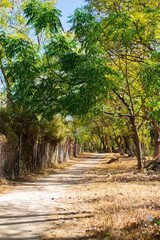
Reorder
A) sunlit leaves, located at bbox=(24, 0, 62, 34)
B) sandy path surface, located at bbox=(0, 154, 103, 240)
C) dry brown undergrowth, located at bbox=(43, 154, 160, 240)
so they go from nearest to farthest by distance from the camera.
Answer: dry brown undergrowth, located at bbox=(43, 154, 160, 240)
sandy path surface, located at bbox=(0, 154, 103, 240)
sunlit leaves, located at bbox=(24, 0, 62, 34)

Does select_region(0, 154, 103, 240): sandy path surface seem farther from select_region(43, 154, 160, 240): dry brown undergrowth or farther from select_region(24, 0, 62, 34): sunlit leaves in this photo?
select_region(24, 0, 62, 34): sunlit leaves

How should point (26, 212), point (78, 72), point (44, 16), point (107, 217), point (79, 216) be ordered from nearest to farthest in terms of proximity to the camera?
point (107, 217), point (79, 216), point (26, 212), point (44, 16), point (78, 72)

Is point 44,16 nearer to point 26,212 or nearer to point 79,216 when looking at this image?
point 26,212

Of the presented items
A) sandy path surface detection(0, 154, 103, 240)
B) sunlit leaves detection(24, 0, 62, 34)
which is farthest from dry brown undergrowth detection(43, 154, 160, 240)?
sunlit leaves detection(24, 0, 62, 34)

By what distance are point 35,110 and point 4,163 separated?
10.5ft

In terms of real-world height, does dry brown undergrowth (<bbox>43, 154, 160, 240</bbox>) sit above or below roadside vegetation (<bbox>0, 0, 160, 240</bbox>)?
below

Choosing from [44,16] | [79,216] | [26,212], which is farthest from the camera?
[44,16]

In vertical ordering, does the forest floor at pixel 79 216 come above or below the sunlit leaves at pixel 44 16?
below

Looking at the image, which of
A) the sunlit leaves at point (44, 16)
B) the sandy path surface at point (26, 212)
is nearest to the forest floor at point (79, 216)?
the sandy path surface at point (26, 212)

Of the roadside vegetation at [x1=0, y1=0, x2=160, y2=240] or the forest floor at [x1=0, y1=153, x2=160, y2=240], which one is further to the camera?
the roadside vegetation at [x1=0, y1=0, x2=160, y2=240]

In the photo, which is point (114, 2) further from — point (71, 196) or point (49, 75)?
point (71, 196)

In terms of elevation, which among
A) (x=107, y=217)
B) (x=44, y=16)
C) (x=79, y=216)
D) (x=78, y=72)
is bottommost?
(x=79, y=216)

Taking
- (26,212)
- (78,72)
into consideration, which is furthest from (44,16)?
(26,212)

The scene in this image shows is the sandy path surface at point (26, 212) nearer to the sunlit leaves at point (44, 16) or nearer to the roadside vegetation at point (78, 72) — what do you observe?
the roadside vegetation at point (78, 72)
